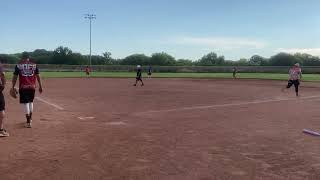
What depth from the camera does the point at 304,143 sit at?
9.50m

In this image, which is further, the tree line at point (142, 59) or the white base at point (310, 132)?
the tree line at point (142, 59)

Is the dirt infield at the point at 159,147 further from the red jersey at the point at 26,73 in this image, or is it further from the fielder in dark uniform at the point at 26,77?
the red jersey at the point at 26,73

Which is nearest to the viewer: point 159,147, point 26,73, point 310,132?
point 159,147

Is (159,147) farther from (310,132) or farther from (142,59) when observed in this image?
(142,59)

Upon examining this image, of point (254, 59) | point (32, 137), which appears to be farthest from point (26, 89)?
point (254, 59)

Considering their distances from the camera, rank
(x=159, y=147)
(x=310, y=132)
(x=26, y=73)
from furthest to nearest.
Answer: (x=26, y=73), (x=310, y=132), (x=159, y=147)

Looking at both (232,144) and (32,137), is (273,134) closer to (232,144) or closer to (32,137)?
(232,144)

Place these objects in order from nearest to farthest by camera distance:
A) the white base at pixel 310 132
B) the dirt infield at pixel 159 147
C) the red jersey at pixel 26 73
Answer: the dirt infield at pixel 159 147, the white base at pixel 310 132, the red jersey at pixel 26 73

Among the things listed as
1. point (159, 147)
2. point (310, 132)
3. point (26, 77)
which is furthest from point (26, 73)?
point (310, 132)

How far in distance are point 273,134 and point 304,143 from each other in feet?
4.08

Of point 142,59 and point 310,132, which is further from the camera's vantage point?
point 142,59

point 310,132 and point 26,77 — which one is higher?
point 26,77

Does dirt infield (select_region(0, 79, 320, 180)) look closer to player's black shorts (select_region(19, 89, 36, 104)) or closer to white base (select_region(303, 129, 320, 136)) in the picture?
white base (select_region(303, 129, 320, 136))

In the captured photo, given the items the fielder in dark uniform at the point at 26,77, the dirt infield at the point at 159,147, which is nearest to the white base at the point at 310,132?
the dirt infield at the point at 159,147
